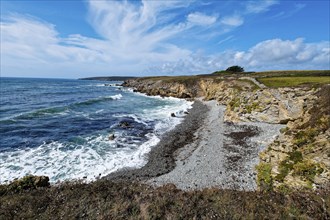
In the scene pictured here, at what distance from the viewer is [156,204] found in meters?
8.98

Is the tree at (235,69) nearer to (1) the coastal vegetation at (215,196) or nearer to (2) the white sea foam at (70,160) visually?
(2) the white sea foam at (70,160)

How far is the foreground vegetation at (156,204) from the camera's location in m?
8.29

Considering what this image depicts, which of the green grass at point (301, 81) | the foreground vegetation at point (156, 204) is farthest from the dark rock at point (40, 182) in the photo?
the green grass at point (301, 81)

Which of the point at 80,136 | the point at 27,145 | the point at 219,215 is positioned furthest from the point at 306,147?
the point at 27,145

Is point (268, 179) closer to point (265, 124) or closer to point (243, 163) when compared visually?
point (243, 163)

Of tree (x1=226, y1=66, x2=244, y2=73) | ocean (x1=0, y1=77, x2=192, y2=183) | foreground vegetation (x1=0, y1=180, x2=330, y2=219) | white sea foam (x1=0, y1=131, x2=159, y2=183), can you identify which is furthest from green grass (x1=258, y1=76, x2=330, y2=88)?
tree (x1=226, y1=66, x2=244, y2=73)

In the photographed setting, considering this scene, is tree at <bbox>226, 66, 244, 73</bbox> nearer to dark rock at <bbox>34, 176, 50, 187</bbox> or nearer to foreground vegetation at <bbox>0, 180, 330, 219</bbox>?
foreground vegetation at <bbox>0, 180, 330, 219</bbox>

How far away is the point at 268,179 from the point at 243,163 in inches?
249

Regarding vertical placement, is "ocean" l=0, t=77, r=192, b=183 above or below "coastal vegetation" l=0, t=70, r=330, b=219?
below

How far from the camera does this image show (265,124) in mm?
29094

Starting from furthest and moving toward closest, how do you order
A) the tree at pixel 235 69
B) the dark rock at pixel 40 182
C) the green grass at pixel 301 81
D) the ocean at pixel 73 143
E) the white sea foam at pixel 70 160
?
the tree at pixel 235 69 → the green grass at pixel 301 81 → the ocean at pixel 73 143 → the white sea foam at pixel 70 160 → the dark rock at pixel 40 182

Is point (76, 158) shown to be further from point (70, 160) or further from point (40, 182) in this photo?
point (40, 182)

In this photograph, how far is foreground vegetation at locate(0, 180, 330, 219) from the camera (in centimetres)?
829

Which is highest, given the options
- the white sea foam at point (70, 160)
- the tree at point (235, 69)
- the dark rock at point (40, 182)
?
the tree at point (235, 69)
